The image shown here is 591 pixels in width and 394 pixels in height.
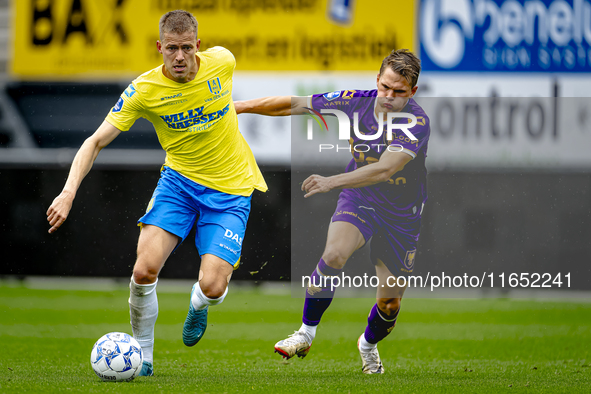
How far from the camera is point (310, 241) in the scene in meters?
5.45

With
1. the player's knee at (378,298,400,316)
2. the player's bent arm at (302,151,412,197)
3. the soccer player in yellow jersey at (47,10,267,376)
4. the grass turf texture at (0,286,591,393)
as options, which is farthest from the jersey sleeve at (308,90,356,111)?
the grass turf texture at (0,286,591,393)

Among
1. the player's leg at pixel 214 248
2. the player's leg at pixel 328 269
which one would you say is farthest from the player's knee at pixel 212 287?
the player's leg at pixel 328 269

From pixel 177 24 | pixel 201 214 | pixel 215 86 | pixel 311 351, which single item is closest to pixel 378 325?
pixel 201 214

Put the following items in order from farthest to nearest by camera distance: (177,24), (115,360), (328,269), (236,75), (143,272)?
(236,75) < (328,269) < (143,272) < (177,24) < (115,360)

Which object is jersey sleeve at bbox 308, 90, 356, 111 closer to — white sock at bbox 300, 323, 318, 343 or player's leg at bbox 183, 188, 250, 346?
player's leg at bbox 183, 188, 250, 346

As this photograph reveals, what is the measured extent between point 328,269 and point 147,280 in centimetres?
119

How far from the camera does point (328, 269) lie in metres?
4.70

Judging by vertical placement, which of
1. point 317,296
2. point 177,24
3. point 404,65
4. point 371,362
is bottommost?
point 371,362

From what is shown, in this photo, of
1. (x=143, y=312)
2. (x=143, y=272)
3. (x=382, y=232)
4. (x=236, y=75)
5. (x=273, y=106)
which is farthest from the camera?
(x=236, y=75)

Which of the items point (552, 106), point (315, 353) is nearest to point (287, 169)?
point (552, 106)

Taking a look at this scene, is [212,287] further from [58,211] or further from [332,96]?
[332,96]

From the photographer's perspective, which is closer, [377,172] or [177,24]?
[177,24]

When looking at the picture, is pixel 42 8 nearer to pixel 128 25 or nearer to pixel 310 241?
pixel 128 25

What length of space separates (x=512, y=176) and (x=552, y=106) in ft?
7.22
